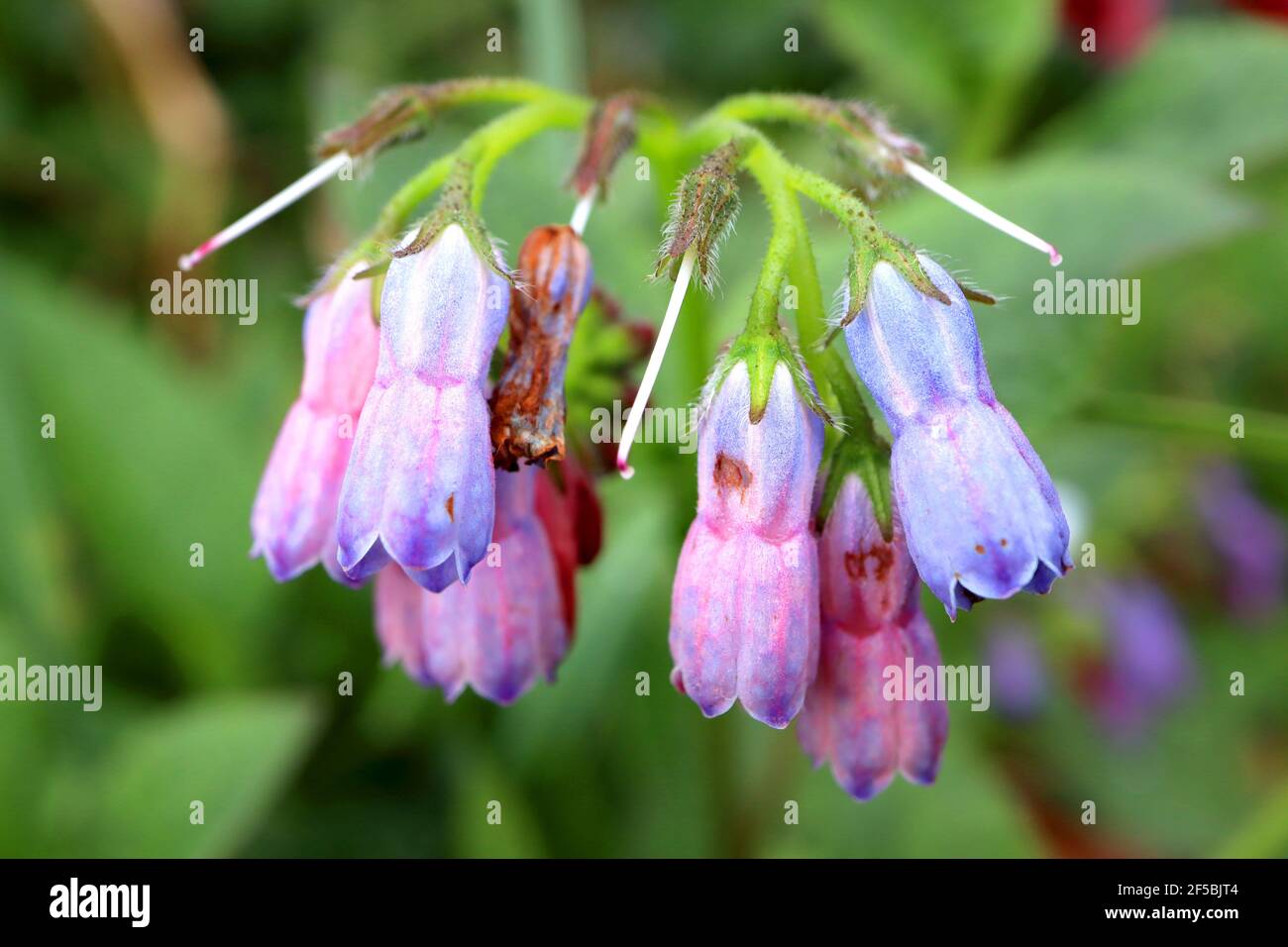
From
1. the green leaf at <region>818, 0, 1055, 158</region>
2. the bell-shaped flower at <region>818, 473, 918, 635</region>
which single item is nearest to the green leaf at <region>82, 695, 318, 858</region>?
the bell-shaped flower at <region>818, 473, 918, 635</region>

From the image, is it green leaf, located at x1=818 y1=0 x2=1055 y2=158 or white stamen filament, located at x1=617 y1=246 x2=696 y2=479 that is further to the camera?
green leaf, located at x1=818 y1=0 x2=1055 y2=158

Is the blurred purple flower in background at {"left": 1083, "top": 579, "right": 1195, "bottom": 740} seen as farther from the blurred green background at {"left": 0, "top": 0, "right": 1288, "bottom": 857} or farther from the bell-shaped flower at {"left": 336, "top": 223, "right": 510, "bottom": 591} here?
the bell-shaped flower at {"left": 336, "top": 223, "right": 510, "bottom": 591}

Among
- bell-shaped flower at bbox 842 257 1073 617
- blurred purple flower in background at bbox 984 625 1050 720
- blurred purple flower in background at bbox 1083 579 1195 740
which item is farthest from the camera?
blurred purple flower in background at bbox 1083 579 1195 740

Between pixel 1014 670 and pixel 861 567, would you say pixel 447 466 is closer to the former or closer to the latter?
pixel 861 567

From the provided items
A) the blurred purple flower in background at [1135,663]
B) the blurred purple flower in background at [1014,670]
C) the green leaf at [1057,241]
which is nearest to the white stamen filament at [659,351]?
the green leaf at [1057,241]

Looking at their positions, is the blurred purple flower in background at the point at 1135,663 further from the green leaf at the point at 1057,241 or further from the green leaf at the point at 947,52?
the green leaf at the point at 1057,241

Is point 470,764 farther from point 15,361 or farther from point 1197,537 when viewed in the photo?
point 1197,537
